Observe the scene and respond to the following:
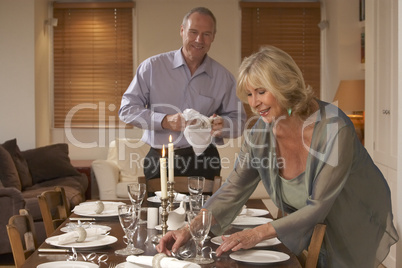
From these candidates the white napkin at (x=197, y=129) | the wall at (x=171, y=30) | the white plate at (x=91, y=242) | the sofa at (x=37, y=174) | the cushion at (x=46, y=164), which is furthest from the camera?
the wall at (x=171, y=30)

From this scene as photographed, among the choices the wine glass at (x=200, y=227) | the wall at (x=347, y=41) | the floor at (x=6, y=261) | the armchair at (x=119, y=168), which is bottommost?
the floor at (x=6, y=261)

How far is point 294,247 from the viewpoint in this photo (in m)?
2.00

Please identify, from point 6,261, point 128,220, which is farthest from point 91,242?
point 6,261

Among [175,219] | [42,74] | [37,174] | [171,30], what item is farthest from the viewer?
[171,30]

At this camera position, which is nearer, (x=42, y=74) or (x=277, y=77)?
(x=277, y=77)

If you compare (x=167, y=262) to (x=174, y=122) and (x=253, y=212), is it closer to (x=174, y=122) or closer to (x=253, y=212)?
(x=253, y=212)

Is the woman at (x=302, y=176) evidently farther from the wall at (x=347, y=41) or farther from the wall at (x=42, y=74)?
the wall at (x=42, y=74)

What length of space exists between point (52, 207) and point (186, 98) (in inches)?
44.6

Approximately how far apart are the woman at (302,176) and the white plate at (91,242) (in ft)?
0.76

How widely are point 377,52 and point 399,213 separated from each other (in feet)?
6.12

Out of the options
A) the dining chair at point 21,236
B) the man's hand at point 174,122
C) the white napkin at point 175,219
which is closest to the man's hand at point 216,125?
the man's hand at point 174,122

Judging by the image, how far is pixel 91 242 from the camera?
210cm

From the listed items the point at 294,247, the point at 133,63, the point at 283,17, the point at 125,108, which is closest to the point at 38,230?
the point at 125,108

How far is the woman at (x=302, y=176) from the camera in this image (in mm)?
1971
